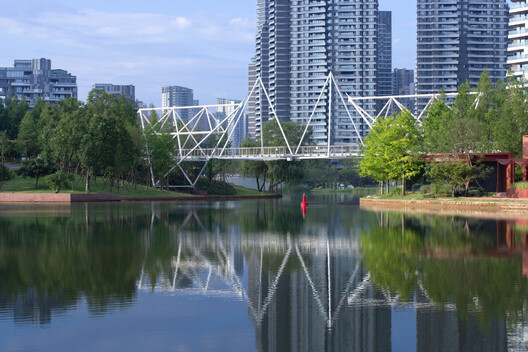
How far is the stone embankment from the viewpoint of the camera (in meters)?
53.5

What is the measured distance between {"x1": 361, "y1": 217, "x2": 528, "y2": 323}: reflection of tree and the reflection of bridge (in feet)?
1.66

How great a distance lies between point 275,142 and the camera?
11012cm

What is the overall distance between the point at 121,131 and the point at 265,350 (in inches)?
2912

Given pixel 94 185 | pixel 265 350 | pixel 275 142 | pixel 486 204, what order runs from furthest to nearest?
pixel 275 142 → pixel 94 185 → pixel 486 204 → pixel 265 350

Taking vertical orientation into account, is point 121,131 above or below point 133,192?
above

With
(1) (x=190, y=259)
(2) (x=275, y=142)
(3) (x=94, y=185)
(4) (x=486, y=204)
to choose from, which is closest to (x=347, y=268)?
(1) (x=190, y=259)

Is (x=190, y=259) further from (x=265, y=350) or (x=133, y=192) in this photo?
(x=133, y=192)

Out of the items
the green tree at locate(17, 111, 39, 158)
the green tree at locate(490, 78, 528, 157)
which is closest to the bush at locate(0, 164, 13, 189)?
the green tree at locate(17, 111, 39, 158)

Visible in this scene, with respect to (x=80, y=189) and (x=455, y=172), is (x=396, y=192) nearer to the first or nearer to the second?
(x=455, y=172)

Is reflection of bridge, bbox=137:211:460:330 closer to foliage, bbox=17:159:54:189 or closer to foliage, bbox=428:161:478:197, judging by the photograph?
foliage, bbox=428:161:478:197

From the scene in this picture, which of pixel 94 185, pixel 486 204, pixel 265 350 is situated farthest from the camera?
pixel 94 185

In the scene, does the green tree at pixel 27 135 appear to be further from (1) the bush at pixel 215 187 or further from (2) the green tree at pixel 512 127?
(2) the green tree at pixel 512 127

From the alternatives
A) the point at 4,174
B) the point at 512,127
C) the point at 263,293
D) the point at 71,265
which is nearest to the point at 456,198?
the point at 512,127

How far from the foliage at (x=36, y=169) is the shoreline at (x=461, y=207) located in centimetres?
4038
